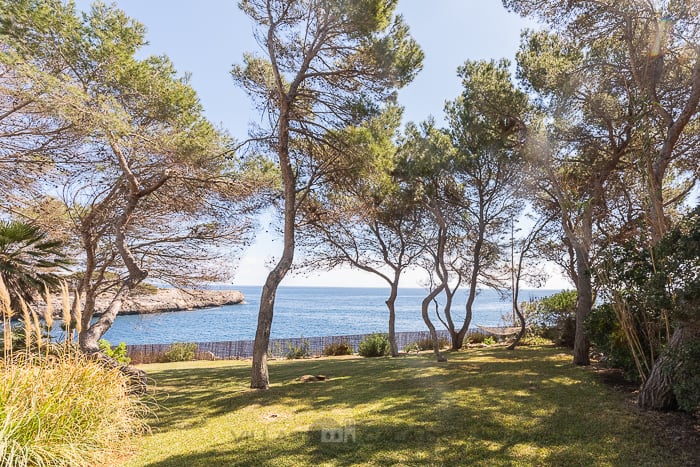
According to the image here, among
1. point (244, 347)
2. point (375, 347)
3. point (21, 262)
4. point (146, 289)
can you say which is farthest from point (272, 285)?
point (244, 347)

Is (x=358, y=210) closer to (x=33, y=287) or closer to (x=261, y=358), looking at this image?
(x=261, y=358)

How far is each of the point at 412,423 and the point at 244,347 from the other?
38.9ft

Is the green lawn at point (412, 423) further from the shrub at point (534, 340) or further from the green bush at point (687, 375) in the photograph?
the shrub at point (534, 340)

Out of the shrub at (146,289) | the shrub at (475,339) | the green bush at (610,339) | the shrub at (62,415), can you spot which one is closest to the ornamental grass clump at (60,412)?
the shrub at (62,415)

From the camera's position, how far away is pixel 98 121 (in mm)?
5672

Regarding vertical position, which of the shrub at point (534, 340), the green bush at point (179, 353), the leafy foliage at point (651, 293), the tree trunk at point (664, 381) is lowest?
the green bush at point (179, 353)

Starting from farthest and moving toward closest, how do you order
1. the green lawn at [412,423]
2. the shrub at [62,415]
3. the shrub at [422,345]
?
the shrub at [422,345]
the green lawn at [412,423]
the shrub at [62,415]

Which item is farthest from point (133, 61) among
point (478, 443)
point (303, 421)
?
point (478, 443)

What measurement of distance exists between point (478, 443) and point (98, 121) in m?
6.56

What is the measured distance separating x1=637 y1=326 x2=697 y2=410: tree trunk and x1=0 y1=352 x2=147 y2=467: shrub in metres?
5.15

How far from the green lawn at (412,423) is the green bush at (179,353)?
7.22 meters

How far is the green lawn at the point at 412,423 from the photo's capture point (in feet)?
10.2

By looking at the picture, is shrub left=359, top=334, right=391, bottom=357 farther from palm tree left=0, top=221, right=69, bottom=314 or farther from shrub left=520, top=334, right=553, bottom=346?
palm tree left=0, top=221, right=69, bottom=314

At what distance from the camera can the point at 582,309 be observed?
21.7ft
